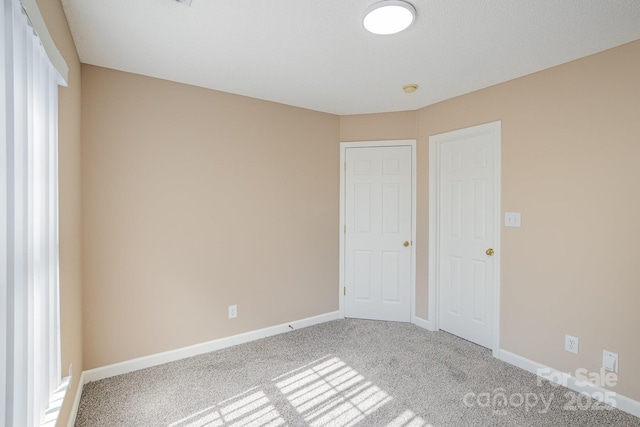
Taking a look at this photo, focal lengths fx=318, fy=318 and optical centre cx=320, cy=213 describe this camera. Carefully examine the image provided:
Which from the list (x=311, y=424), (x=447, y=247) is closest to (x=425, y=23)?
(x=447, y=247)

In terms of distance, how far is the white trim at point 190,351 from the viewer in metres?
2.46

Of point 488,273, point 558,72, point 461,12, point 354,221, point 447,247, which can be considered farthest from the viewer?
point 354,221

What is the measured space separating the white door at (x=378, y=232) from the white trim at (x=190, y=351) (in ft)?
1.92

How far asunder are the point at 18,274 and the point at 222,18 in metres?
1.60

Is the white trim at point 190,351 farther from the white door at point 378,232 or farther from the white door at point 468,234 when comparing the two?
the white door at point 468,234

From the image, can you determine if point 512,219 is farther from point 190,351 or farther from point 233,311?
point 190,351

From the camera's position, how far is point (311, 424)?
6.44ft

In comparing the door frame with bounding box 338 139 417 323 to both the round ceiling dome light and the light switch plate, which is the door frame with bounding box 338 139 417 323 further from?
the round ceiling dome light

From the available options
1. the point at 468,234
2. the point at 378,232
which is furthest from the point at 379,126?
the point at 468,234

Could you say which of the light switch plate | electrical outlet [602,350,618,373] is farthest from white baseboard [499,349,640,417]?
the light switch plate

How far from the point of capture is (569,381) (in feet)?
7.70

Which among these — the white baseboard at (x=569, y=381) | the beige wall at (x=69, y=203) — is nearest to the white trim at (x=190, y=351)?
the beige wall at (x=69, y=203)

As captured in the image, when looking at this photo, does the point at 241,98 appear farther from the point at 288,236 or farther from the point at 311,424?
the point at 311,424

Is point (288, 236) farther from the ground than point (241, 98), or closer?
closer
